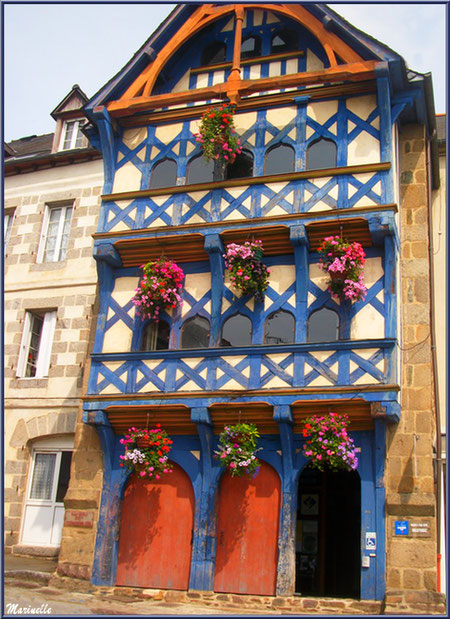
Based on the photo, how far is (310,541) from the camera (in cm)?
1634

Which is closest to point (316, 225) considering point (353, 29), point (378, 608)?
point (353, 29)

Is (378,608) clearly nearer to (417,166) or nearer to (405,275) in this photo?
(405,275)

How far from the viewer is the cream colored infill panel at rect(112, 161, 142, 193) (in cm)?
1570

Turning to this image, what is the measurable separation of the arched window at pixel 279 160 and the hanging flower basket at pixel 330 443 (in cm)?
483

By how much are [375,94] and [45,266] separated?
28.7 ft

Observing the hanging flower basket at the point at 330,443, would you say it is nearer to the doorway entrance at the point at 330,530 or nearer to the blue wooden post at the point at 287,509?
the blue wooden post at the point at 287,509

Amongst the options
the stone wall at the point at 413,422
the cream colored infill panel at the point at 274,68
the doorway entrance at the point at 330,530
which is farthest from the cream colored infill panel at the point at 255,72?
the doorway entrance at the point at 330,530

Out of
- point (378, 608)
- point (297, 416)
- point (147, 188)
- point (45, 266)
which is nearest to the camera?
point (378, 608)

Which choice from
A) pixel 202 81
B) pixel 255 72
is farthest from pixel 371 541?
pixel 202 81

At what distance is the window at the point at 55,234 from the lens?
1902 centimetres

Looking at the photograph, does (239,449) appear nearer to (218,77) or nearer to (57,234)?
(218,77)

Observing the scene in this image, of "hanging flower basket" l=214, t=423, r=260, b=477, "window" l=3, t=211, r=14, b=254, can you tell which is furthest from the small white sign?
"window" l=3, t=211, r=14, b=254

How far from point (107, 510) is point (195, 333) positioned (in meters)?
3.50

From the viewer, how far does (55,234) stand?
19.3 m
